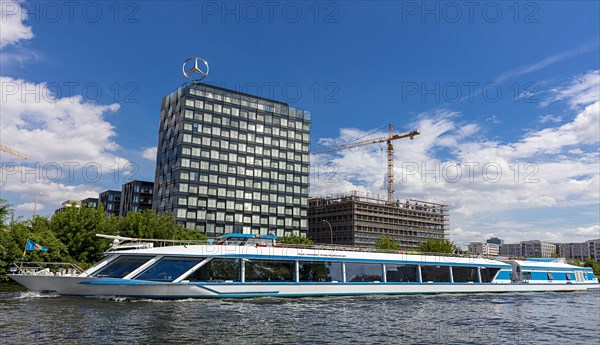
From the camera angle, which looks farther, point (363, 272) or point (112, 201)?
point (112, 201)

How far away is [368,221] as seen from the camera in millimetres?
159625

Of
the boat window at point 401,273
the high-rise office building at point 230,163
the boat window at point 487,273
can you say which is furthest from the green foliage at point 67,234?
the high-rise office building at point 230,163

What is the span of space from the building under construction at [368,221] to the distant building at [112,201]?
6660cm

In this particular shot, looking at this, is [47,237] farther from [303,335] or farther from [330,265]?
[303,335]

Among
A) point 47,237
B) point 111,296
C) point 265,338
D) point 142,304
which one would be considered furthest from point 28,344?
point 47,237

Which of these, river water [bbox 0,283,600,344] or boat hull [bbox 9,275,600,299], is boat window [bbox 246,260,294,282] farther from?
river water [bbox 0,283,600,344]

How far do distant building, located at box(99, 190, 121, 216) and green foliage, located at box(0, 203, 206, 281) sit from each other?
346 ft

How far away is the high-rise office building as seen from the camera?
114 metres

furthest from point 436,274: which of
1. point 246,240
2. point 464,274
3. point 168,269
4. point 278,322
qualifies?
point 278,322

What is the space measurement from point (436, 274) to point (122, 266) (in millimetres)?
23091

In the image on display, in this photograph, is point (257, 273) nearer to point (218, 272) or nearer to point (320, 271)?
point (218, 272)

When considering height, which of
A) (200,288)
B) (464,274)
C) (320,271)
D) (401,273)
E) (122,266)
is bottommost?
(200,288)

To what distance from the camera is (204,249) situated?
27359 mm

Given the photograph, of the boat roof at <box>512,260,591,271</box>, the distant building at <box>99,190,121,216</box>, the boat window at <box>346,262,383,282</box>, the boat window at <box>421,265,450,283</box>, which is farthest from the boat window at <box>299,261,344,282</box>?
the distant building at <box>99,190,121,216</box>
